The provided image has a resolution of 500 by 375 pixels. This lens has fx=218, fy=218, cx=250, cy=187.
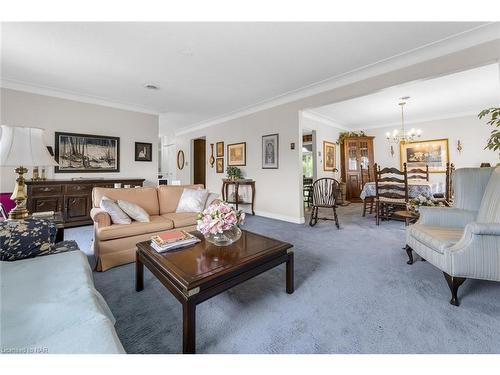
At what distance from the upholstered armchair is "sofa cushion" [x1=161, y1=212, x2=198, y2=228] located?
245 centimetres

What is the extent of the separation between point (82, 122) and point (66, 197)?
1.52 meters

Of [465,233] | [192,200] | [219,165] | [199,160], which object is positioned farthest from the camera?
[199,160]

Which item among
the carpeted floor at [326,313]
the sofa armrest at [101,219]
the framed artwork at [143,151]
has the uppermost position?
the framed artwork at [143,151]

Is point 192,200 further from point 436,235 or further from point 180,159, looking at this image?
point 180,159

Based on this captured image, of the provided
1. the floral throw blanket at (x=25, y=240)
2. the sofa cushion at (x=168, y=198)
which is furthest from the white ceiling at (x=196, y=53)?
the floral throw blanket at (x=25, y=240)

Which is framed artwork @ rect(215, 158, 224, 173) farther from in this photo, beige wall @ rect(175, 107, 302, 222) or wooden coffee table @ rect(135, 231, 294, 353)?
wooden coffee table @ rect(135, 231, 294, 353)

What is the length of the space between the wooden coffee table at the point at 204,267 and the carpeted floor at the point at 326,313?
0.73ft

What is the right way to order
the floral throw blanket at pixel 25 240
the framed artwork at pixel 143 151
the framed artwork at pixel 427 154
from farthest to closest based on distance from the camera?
the framed artwork at pixel 427 154, the framed artwork at pixel 143 151, the floral throw blanket at pixel 25 240

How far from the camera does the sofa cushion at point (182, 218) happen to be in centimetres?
271

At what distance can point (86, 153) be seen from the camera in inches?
168

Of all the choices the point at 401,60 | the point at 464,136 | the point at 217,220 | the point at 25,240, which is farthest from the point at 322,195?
the point at 464,136

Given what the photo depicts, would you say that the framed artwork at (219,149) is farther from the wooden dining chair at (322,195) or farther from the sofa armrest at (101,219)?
the sofa armrest at (101,219)
